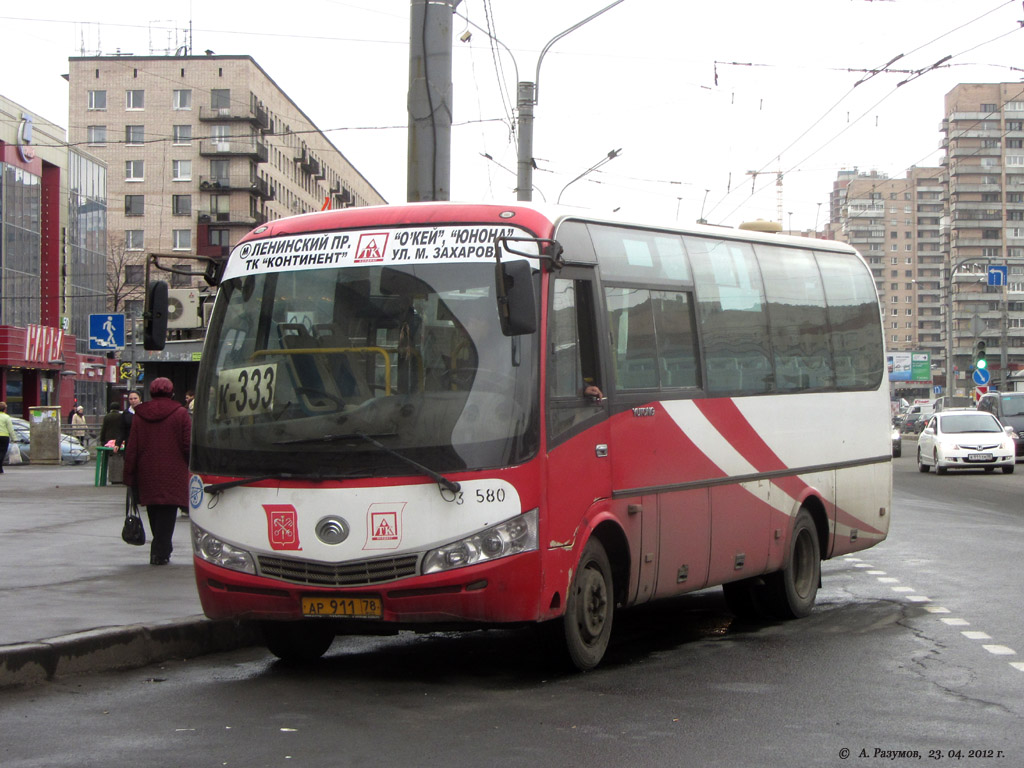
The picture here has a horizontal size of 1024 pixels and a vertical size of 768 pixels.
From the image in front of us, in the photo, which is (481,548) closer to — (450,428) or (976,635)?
(450,428)

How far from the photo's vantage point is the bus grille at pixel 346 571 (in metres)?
7.68

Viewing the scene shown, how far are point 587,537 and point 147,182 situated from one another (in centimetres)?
8974

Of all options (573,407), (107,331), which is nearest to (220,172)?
(107,331)

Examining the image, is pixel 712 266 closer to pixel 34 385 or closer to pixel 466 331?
pixel 466 331

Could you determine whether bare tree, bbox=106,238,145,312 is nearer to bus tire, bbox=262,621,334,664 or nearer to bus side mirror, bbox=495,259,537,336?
bus tire, bbox=262,621,334,664

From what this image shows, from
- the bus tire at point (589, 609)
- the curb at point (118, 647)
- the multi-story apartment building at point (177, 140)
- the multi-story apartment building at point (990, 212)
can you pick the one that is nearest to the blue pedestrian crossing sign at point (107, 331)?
the curb at point (118, 647)

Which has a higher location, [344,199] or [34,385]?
[344,199]

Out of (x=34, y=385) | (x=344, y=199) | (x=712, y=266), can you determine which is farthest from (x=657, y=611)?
(x=344, y=199)

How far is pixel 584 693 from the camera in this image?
7.57 metres

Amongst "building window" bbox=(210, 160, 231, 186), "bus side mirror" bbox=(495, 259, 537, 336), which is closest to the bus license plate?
"bus side mirror" bbox=(495, 259, 537, 336)

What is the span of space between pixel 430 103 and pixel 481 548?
7.23 metres

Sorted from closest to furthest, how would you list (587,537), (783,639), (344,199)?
(587,537) → (783,639) → (344,199)

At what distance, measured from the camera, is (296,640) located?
28.8 ft

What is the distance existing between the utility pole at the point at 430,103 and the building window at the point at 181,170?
8260 centimetres
